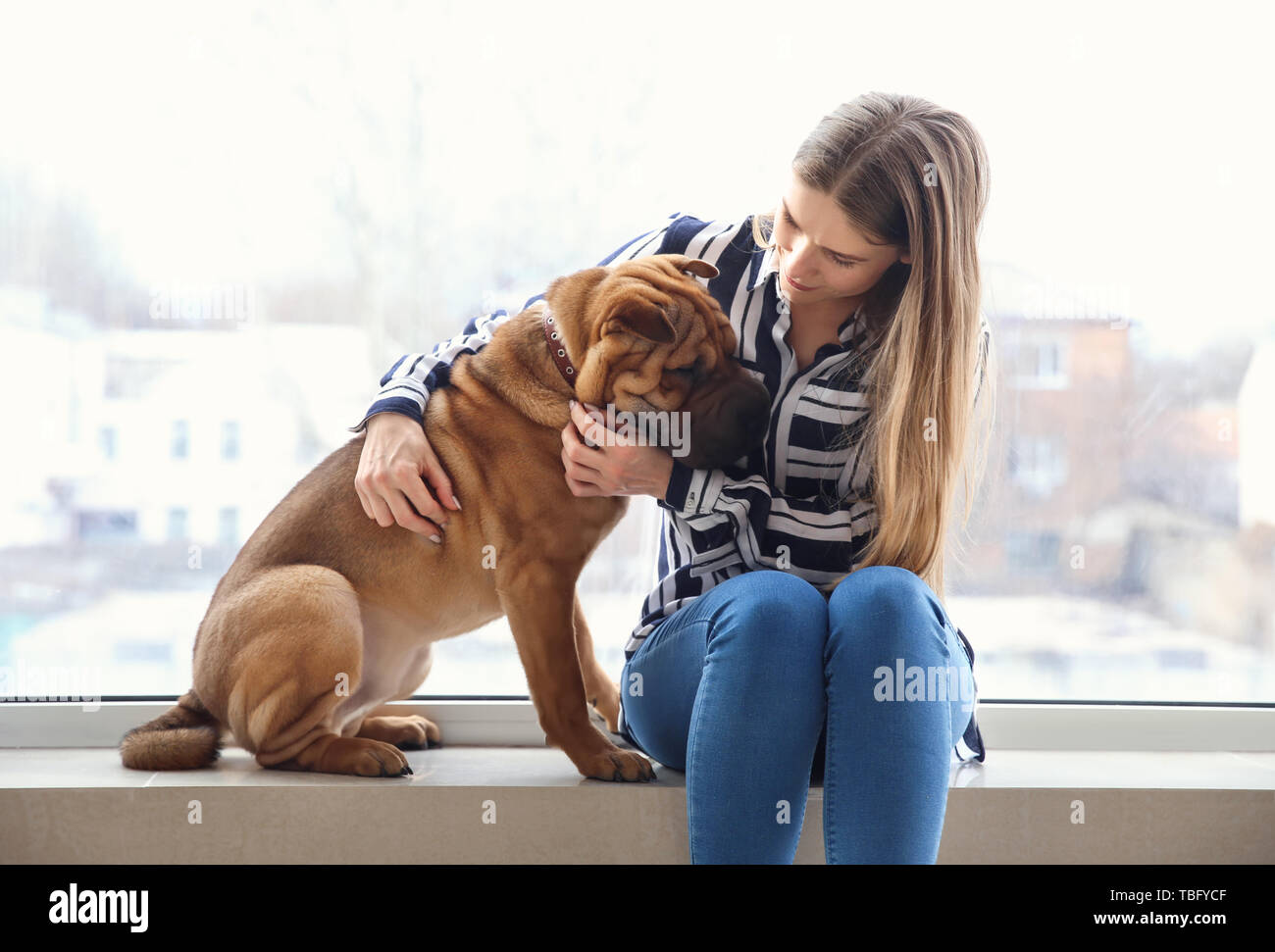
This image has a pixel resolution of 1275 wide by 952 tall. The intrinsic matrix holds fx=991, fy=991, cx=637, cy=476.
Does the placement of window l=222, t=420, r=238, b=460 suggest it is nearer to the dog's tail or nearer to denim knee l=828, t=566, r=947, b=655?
the dog's tail

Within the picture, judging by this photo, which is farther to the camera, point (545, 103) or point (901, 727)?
point (545, 103)

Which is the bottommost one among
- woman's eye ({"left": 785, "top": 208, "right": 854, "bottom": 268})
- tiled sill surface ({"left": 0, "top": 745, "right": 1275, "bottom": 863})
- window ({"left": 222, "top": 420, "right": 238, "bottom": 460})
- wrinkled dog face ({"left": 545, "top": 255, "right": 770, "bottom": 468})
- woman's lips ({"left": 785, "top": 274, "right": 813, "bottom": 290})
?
tiled sill surface ({"left": 0, "top": 745, "right": 1275, "bottom": 863})

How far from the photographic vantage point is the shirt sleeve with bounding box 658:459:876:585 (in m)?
1.75

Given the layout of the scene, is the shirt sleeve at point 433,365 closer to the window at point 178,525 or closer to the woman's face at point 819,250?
the woman's face at point 819,250

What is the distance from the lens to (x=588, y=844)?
5.65 ft

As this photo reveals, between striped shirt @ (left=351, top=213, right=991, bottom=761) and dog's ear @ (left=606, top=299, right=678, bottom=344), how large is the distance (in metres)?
0.22

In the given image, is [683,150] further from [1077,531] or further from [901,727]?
[901,727]

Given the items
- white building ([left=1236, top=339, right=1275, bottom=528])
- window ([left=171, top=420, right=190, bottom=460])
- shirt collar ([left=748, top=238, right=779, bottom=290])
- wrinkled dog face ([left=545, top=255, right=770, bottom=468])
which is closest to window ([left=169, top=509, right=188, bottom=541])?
window ([left=171, top=420, right=190, bottom=460])

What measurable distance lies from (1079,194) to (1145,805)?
4.28 ft

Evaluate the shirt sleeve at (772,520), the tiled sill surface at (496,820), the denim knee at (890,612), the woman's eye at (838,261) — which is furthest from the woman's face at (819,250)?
the tiled sill surface at (496,820)

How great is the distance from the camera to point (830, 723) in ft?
4.82
